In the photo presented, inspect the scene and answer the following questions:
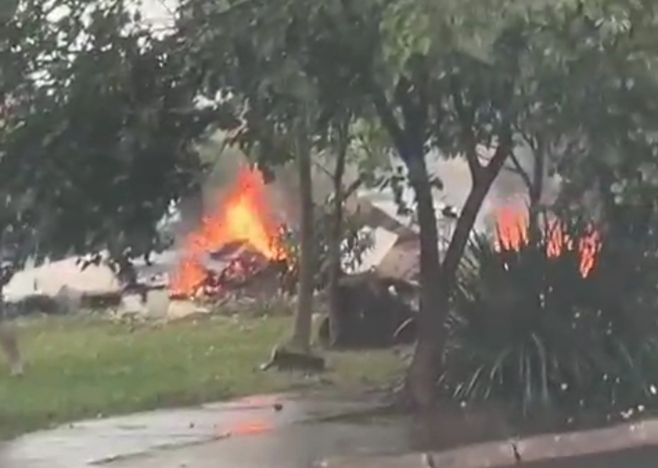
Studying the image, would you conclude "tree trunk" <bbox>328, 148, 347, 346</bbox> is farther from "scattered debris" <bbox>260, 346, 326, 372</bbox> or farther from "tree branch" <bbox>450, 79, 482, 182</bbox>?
"tree branch" <bbox>450, 79, 482, 182</bbox>

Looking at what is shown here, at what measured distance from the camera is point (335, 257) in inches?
922

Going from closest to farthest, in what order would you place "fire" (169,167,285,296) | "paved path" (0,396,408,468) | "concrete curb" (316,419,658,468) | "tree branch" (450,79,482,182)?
"concrete curb" (316,419,658,468) < "paved path" (0,396,408,468) < "tree branch" (450,79,482,182) < "fire" (169,167,285,296)

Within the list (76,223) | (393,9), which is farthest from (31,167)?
(393,9)

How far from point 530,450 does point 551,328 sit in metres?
2.35

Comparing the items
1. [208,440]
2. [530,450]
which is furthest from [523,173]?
[208,440]

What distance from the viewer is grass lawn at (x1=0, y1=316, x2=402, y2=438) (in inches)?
653

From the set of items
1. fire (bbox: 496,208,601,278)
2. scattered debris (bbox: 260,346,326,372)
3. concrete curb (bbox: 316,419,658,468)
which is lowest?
concrete curb (bbox: 316,419,658,468)

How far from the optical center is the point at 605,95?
12.8 meters

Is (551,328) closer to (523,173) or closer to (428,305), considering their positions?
(428,305)

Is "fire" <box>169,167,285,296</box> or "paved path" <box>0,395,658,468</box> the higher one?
"fire" <box>169,167,285,296</box>

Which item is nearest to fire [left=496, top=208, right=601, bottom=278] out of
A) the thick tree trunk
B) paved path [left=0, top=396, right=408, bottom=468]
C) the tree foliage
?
the thick tree trunk

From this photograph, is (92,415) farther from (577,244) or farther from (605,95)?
(605,95)

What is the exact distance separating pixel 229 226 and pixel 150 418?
12.5 m

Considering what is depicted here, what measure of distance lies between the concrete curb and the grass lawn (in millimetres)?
3964
